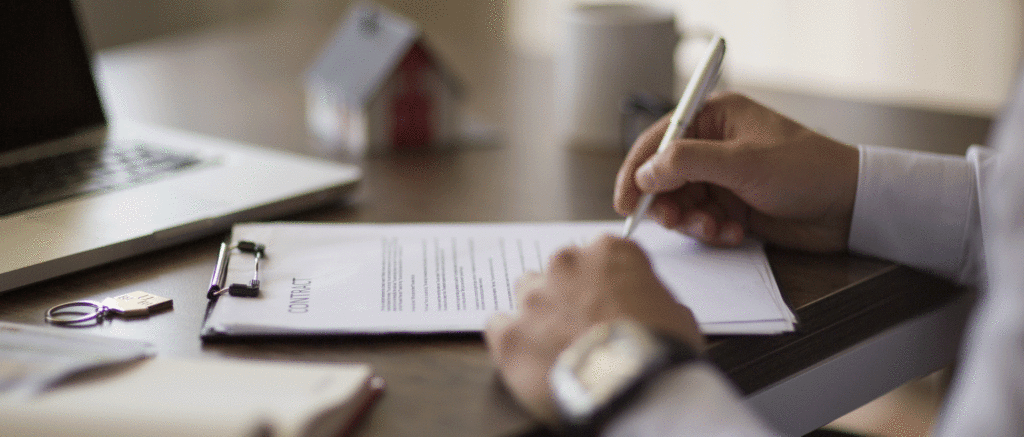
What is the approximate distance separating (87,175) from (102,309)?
30 centimetres

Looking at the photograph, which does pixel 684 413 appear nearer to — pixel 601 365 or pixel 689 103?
pixel 601 365

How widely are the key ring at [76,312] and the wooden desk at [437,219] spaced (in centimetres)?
1

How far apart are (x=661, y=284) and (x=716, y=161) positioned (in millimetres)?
199

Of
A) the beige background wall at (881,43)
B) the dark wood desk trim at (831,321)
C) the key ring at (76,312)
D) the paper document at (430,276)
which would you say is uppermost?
the key ring at (76,312)

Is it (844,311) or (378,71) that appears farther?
(378,71)

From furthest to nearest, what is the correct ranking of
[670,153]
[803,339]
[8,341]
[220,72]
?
[220,72], [670,153], [803,339], [8,341]

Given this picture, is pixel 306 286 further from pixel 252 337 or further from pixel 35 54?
pixel 35 54

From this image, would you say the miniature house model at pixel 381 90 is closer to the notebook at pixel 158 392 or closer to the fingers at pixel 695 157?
the fingers at pixel 695 157

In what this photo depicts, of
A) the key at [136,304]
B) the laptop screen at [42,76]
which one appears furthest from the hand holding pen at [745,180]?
the laptop screen at [42,76]

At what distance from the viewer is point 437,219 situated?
0.81 m

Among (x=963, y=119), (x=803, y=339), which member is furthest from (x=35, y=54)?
(x=963, y=119)

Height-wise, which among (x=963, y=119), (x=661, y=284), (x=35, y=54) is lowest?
(x=963, y=119)

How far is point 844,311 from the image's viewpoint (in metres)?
0.63

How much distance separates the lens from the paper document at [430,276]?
1.84 feet
